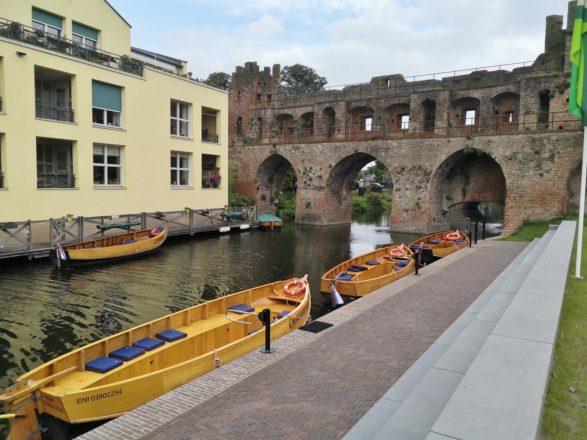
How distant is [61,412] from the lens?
242 inches

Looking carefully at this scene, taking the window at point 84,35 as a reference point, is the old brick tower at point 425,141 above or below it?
below

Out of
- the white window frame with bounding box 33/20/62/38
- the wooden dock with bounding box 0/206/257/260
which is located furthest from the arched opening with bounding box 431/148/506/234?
the white window frame with bounding box 33/20/62/38

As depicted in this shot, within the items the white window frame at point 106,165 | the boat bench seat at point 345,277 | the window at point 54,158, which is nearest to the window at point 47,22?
the window at point 54,158

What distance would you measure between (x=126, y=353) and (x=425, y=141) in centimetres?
2644

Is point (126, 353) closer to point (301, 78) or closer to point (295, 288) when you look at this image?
point (295, 288)

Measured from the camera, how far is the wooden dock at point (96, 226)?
17.9 m

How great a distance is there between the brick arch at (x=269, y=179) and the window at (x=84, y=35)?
1664 centimetres

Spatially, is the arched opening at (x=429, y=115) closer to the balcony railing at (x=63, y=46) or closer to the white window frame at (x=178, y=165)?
the white window frame at (x=178, y=165)

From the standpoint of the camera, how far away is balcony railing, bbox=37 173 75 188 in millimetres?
20016

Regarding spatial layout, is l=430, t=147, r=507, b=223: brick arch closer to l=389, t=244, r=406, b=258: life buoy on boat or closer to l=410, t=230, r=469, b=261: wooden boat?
l=410, t=230, r=469, b=261: wooden boat

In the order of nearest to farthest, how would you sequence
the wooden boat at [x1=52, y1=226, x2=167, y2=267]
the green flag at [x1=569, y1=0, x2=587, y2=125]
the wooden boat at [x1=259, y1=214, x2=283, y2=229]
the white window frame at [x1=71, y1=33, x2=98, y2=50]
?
the green flag at [x1=569, y1=0, x2=587, y2=125]
the wooden boat at [x1=52, y1=226, x2=167, y2=267]
the white window frame at [x1=71, y1=33, x2=98, y2=50]
the wooden boat at [x1=259, y1=214, x2=283, y2=229]

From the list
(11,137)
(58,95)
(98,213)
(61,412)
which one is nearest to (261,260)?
(98,213)

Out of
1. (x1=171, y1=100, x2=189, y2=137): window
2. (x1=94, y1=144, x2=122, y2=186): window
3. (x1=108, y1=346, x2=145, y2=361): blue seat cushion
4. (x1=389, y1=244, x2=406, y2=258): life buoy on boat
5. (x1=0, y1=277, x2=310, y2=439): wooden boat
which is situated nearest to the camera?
(x1=0, y1=277, x2=310, y2=439): wooden boat

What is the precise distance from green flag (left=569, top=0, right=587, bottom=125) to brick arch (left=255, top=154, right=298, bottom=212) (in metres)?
29.3
